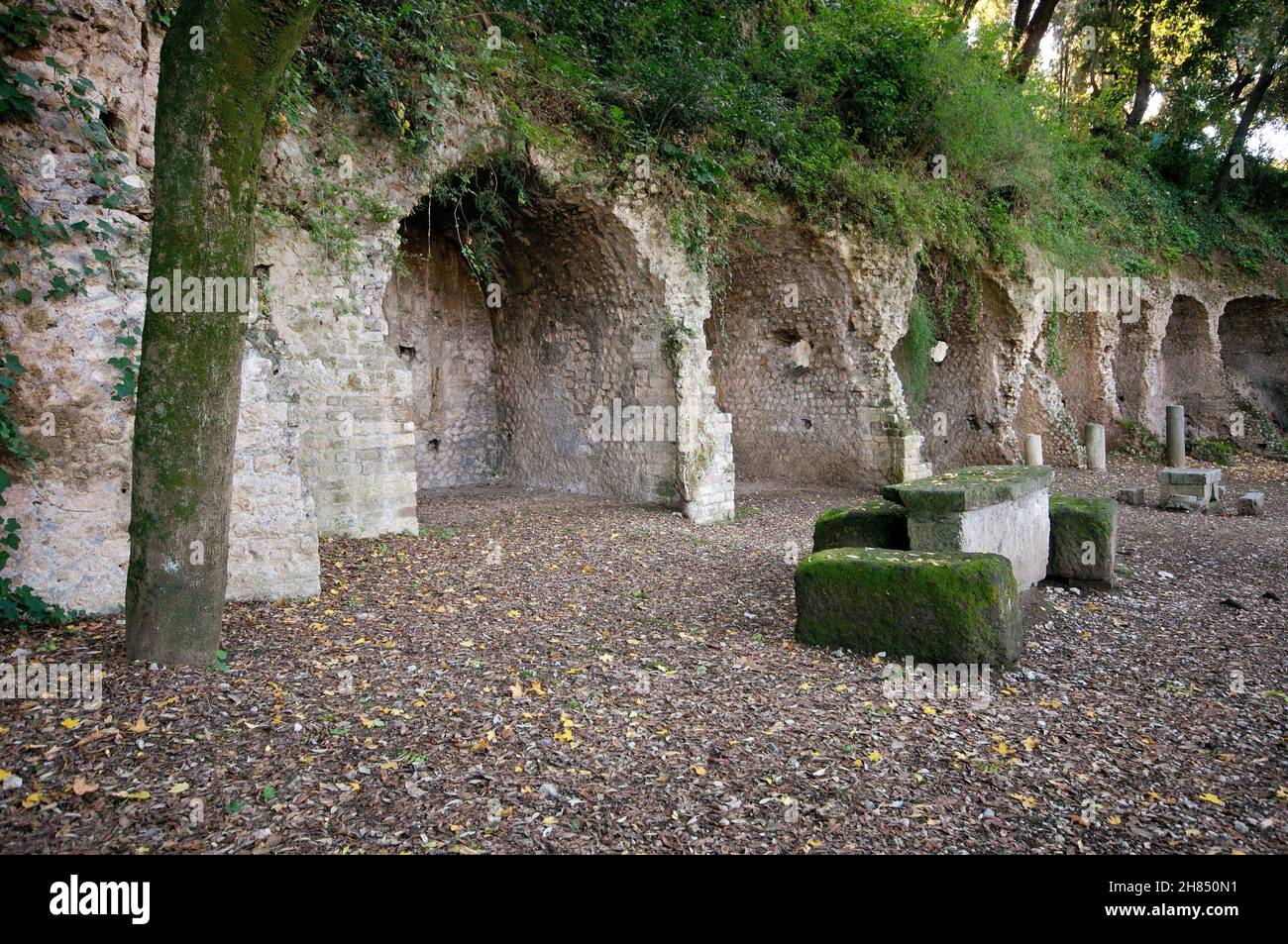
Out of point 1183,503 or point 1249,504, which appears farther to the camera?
point 1183,503

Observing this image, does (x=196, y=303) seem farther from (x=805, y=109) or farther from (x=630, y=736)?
(x=805, y=109)

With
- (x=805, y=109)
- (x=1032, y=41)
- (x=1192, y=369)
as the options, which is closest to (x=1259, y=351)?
(x=1192, y=369)

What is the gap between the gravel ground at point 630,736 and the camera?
264 cm

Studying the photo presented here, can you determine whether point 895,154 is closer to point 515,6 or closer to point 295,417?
point 515,6

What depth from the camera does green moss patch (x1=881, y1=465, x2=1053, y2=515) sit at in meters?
5.04

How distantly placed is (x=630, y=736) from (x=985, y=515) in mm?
3219

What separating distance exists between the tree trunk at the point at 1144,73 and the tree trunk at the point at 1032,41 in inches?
150

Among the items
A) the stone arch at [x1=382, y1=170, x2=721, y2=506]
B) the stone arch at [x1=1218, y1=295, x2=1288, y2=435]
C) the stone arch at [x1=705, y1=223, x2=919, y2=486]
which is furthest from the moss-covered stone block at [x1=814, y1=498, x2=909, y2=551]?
the stone arch at [x1=1218, y1=295, x2=1288, y2=435]

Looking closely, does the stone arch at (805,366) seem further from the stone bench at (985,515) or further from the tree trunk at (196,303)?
the tree trunk at (196,303)

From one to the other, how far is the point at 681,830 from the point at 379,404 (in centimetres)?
580

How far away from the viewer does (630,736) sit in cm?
338

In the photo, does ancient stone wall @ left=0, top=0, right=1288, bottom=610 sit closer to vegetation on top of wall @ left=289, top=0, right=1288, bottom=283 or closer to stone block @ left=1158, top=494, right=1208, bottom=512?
vegetation on top of wall @ left=289, top=0, right=1288, bottom=283

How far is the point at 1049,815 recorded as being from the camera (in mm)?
2844

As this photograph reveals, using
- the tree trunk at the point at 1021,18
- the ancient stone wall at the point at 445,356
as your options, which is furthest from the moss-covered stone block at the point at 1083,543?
the tree trunk at the point at 1021,18
